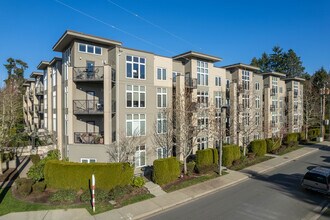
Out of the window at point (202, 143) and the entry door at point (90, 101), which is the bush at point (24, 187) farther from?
the window at point (202, 143)

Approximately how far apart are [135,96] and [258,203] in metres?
13.5

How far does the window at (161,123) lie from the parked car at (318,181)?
42.3 ft

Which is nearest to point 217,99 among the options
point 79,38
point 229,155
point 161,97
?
point 229,155

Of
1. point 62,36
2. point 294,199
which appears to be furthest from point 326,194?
point 62,36

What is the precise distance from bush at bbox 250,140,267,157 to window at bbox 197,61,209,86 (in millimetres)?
9346

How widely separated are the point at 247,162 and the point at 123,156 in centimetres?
1330

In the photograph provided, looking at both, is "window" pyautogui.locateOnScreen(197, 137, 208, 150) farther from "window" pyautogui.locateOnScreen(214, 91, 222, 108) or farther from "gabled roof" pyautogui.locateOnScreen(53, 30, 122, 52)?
"gabled roof" pyautogui.locateOnScreen(53, 30, 122, 52)

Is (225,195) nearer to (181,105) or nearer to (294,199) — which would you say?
(294,199)

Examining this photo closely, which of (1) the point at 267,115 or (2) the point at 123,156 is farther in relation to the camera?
(1) the point at 267,115

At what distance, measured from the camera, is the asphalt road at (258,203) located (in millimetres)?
11641

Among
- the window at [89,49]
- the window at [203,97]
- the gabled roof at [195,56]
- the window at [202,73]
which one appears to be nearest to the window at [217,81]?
the window at [202,73]

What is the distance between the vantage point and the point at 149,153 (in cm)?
2202

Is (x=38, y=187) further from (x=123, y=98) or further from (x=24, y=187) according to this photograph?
(x=123, y=98)

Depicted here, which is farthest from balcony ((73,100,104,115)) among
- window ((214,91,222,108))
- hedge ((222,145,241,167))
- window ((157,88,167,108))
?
window ((214,91,222,108))
